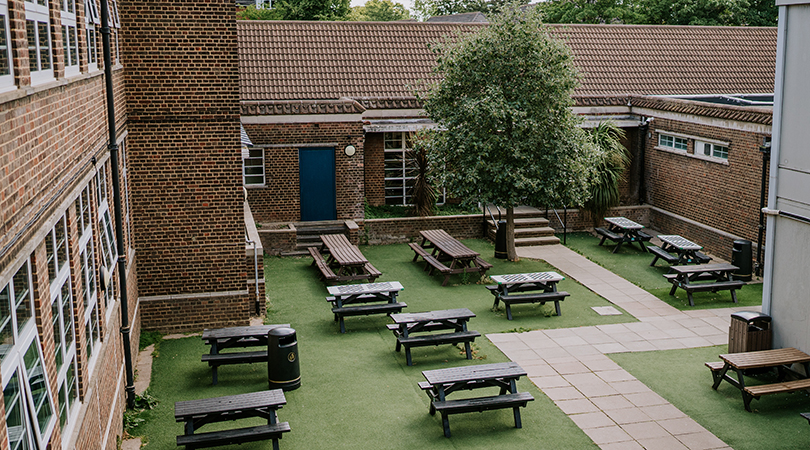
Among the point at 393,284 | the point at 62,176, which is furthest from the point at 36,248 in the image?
the point at 393,284

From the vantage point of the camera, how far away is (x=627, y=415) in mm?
9859

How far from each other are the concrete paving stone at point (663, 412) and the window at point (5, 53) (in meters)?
8.24

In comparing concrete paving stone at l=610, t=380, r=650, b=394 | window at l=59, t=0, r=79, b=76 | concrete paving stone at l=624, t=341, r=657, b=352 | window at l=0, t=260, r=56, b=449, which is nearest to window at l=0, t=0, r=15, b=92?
Answer: window at l=0, t=260, r=56, b=449

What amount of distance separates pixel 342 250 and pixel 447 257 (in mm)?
2422

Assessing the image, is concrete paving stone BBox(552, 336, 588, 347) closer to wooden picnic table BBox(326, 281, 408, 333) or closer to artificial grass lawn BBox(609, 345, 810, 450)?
artificial grass lawn BBox(609, 345, 810, 450)

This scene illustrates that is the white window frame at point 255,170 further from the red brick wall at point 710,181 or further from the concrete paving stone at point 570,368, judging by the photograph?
the red brick wall at point 710,181

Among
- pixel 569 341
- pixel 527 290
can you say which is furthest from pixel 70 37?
pixel 527 290

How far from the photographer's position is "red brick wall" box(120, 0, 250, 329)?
1227cm

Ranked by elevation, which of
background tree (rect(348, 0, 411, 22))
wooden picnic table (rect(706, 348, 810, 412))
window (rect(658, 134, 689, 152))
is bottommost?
wooden picnic table (rect(706, 348, 810, 412))

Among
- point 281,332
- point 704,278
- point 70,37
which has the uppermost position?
point 70,37

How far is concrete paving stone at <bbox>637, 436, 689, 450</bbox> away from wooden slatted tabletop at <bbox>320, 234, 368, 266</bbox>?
7.76 meters

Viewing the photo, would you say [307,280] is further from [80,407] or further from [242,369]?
[80,407]

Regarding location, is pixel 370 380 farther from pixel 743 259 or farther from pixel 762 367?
pixel 743 259

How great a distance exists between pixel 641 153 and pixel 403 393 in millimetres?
13615
